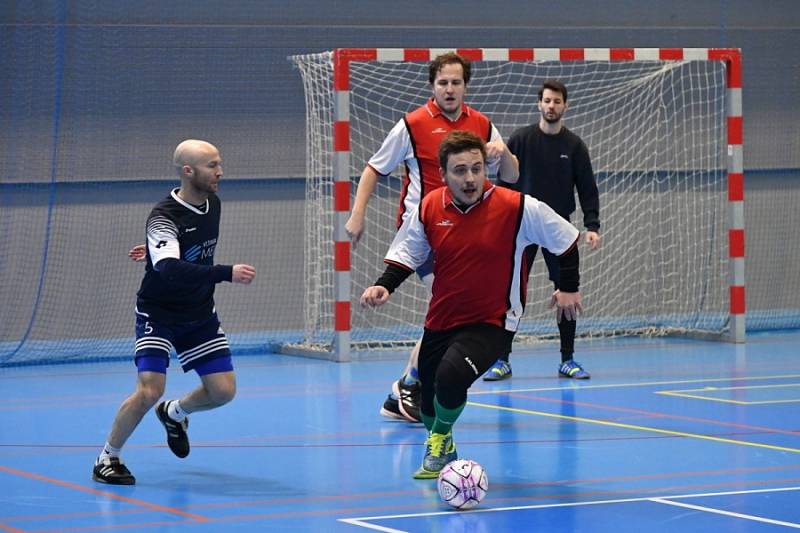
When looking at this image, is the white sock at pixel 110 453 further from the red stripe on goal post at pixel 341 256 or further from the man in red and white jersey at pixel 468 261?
the red stripe on goal post at pixel 341 256

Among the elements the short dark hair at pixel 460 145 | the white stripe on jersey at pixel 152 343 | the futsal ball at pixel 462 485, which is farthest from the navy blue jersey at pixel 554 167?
the futsal ball at pixel 462 485

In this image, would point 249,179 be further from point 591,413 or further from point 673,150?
point 591,413

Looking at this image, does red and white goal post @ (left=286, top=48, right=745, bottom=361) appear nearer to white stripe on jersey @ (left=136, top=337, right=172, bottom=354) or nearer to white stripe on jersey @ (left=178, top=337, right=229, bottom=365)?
white stripe on jersey @ (left=178, top=337, right=229, bottom=365)

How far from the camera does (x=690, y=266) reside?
15.3 m

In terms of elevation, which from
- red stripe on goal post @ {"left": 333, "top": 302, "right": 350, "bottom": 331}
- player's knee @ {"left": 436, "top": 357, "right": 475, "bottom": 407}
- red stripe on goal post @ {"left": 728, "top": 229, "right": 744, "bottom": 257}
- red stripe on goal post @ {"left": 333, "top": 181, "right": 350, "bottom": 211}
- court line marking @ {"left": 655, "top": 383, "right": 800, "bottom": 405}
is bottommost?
court line marking @ {"left": 655, "top": 383, "right": 800, "bottom": 405}

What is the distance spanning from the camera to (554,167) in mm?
10492

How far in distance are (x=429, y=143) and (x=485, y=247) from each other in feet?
6.14

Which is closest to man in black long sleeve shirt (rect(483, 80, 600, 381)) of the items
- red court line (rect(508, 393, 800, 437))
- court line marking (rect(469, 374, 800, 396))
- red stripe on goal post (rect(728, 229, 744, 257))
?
court line marking (rect(469, 374, 800, 396))

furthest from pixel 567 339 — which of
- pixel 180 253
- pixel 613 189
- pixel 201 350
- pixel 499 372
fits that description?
pixel 613 189

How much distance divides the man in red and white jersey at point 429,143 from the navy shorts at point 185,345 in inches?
53.3

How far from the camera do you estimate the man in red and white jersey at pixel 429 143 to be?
7969 millimetres

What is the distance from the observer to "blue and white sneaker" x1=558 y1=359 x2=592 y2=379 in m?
10.5

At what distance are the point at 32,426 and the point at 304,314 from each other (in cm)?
557

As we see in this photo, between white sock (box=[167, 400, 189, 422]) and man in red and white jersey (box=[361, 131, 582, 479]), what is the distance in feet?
4.21
